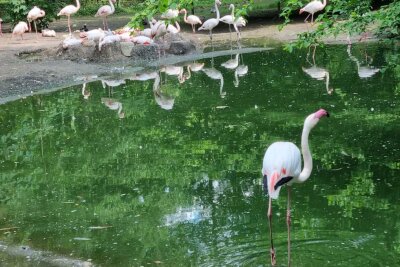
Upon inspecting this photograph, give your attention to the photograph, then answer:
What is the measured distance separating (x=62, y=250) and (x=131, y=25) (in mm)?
2266

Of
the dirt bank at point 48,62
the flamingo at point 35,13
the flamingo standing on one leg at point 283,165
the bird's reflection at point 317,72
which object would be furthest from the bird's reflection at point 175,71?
the flamingo standing on one leg at point 283,165

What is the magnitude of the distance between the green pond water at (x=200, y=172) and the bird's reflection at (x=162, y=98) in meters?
0.04

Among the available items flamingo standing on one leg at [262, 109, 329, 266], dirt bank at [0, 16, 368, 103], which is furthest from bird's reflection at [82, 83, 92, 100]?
flamingo standing on one leg at [262, 109, 329, 266]

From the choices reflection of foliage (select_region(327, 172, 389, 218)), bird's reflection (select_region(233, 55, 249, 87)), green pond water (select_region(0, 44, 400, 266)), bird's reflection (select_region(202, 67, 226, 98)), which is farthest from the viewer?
bird's reflection (select_region(233, 55, 249, 87))

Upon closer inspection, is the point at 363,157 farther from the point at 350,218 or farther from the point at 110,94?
the point at 110,94

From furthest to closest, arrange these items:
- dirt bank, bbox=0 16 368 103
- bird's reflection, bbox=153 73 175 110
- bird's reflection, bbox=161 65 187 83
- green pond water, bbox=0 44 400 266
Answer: bird's reflection, bbox=161 65 187 83
dirt bank, bbox=0 16 368 103
bird's reflection, bbox=153 73 175 110
green pond water, bbox=0 44 400 266

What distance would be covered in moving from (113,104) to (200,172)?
429 cm

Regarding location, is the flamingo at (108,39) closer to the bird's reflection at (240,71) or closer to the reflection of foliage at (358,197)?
the bird's reflection at (240,71)

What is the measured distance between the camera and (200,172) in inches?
270

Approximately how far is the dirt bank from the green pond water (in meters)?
0.79

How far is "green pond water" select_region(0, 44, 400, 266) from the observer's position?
5016mm

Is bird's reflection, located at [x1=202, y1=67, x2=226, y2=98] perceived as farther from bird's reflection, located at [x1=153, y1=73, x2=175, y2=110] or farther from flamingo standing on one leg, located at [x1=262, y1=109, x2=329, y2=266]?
flamingo standing on one leg, located at [x1=262, y1=109, x2=329, y2=266]

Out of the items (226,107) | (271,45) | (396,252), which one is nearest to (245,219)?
(396,252)

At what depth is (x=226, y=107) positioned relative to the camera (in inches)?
391
